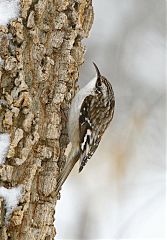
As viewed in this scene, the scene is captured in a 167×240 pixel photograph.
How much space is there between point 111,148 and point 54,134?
3036 millimetres

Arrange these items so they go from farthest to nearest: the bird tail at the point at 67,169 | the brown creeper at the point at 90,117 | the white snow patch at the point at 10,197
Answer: the brown creeper at the point at 90,117 → the bird tail at the point at 67,169 → the white snow patch at the point at 10,197

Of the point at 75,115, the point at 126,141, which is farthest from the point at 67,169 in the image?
the point at 126,141

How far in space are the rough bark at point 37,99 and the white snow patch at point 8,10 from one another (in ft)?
0.06

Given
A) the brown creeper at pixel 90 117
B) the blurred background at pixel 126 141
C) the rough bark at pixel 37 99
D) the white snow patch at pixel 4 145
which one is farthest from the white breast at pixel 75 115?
the blurred background at pixel 126 141

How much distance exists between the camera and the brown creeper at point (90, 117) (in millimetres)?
3143

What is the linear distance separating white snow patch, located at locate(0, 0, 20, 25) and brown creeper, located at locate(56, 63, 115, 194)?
596mm

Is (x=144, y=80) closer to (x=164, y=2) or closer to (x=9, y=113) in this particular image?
(x=164, y=2)

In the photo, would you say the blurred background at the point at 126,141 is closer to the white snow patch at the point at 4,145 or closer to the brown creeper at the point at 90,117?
the brown creeper at the point at 90,117

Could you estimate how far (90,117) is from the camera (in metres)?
3.35

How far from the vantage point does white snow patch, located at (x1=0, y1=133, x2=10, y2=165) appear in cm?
246

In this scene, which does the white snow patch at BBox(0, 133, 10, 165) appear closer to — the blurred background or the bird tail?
the bird tail

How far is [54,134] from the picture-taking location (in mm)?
2678

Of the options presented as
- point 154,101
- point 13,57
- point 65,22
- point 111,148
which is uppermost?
point 154,101

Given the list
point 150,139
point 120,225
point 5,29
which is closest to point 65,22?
point 5,29
